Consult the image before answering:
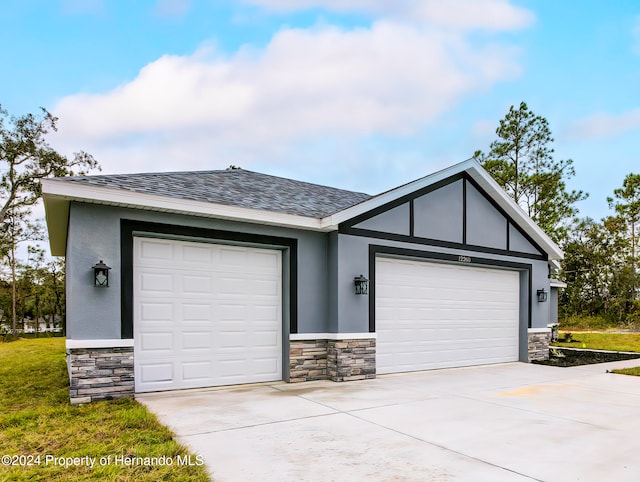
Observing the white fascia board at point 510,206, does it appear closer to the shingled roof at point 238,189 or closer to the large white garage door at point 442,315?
the large white garage door at point 442,315

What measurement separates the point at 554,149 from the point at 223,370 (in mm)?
22152

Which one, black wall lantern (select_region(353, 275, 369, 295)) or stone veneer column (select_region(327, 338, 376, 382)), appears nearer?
stone veneer column (select_region(327, 338, 376, 382))

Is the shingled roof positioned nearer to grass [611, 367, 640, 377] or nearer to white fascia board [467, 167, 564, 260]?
white fascia board [467, 167, 564, 260]

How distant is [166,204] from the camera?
263 inches

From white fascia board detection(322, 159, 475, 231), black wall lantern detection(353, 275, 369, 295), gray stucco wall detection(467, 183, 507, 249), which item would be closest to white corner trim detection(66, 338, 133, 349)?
white fascia board detection(322, 159, 475, 231)

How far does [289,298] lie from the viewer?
7.95 metres

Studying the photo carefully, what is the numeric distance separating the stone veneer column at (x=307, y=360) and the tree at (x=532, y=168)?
18.6 meters

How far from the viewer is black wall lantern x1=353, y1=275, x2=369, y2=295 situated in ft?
27.1

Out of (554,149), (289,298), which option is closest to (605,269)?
(554,149)

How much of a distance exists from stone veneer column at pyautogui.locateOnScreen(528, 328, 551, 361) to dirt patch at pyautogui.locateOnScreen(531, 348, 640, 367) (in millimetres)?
233

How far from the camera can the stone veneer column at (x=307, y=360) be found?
7.87 m

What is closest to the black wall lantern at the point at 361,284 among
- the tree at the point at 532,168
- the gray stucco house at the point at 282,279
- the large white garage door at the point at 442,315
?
the gray stucco house at the point at 282,279

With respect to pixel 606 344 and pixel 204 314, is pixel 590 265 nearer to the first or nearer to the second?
pixel 606 344

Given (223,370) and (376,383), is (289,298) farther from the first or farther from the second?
(376,383)
